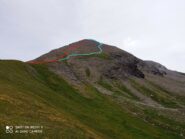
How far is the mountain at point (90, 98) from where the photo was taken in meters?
56.9

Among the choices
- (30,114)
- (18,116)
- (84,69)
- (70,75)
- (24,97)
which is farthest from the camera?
(84,69)

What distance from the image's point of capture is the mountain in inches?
2240

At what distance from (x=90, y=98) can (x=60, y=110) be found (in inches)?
1499

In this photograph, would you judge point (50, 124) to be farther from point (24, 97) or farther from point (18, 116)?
point (24, 97)

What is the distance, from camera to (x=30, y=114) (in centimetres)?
5519

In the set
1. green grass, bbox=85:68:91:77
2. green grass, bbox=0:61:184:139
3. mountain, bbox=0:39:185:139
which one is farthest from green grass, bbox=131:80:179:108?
green grass, bbox=0:61:184:139

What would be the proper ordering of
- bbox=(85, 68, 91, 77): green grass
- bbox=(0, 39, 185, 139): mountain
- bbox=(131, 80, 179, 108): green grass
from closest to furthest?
bbox=(0, 39, 185, 139): mountain → bbox=(131, 80, 179, 108): green grass → bbox=(85, 68, 91, 77): green grass

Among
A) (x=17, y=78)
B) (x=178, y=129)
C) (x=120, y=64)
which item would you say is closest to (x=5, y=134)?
(x=17, y=78)

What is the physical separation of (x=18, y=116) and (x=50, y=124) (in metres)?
5.33

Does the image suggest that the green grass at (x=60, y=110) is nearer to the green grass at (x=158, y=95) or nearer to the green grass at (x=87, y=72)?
the green grass at (x=87, y=72)

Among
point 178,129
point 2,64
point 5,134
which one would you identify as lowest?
point 178,129

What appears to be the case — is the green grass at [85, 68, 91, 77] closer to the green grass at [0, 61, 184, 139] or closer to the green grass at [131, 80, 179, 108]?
the green grass at [0, 61, 184, 139]

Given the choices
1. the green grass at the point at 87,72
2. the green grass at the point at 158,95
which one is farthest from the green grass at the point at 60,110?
the green grass at the point at 158,95

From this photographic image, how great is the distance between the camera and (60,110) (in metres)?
71.6
